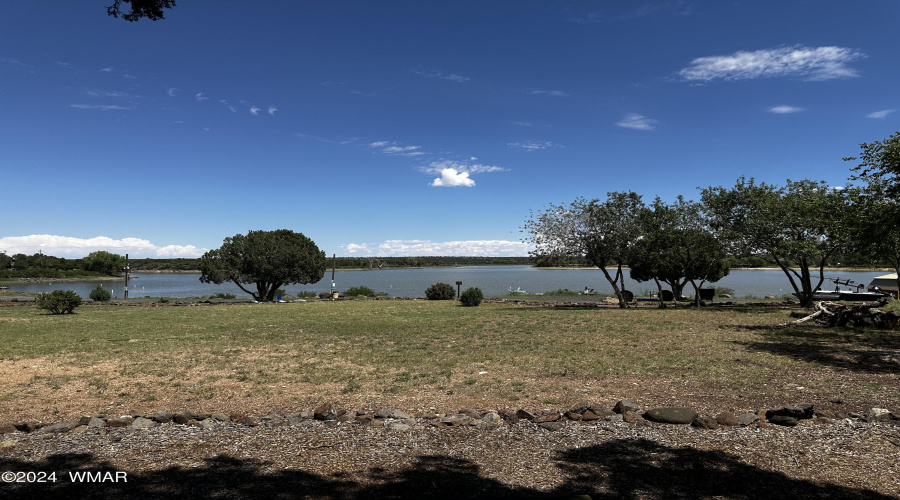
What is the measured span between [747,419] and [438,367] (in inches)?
236

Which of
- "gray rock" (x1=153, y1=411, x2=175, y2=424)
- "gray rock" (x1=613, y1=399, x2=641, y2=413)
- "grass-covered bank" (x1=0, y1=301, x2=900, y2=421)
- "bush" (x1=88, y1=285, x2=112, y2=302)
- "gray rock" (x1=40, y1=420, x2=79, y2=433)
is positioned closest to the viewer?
"gray rock" (x1=40, y1=420, x2=79, y2=433)

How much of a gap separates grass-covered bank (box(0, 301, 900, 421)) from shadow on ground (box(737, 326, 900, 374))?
62 millimetres

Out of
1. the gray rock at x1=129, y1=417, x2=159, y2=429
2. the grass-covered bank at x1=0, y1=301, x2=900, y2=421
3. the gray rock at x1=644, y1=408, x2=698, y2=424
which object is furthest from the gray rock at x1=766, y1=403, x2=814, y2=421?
the gray rock at x1=129, y1=417, x2=159, y2=429

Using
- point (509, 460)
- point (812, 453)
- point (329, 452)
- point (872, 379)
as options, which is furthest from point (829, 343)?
point (329, 452)

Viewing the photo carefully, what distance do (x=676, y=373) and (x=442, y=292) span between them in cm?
3061

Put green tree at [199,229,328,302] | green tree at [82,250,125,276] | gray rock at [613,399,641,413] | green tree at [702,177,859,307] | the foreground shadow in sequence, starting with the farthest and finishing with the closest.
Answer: green tree at [82,250,125,276] → green tree at [199,229,328,302] → green tree at [702,177,859,307] → gray rock at [613,399,641,413] → the foreground shadow

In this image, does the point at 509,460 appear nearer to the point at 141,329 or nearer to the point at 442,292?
the point at 141,329

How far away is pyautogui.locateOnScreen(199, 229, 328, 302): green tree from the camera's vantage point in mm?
41219

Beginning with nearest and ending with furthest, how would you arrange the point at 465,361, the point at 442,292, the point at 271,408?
the point at 271,408, the point at 465,361, the point at 442,292

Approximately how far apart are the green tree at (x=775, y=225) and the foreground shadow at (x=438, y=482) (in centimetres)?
2161

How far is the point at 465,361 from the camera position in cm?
1130

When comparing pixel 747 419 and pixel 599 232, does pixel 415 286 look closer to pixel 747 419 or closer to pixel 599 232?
pixel 599 232

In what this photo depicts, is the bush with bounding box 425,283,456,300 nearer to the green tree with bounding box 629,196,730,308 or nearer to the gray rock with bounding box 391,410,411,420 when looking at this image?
the green tree with bounding box 629,196,730,308

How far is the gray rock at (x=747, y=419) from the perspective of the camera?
20.7 feet
